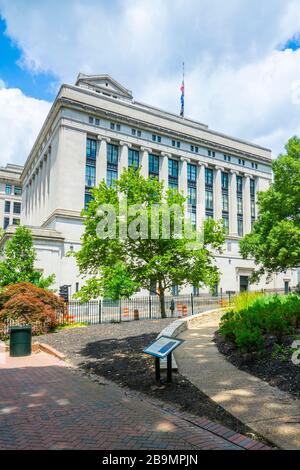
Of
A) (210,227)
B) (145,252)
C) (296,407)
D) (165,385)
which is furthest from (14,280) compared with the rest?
(296,407)

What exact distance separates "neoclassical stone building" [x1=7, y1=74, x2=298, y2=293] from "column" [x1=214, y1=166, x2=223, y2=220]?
0.18 m

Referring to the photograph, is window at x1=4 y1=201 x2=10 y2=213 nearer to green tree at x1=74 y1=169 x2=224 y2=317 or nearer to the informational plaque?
green tree at x1=74 y1=169 x2=224 y2=317

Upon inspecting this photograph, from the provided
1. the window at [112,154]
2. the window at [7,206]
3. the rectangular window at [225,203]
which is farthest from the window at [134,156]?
the window at [7,206]

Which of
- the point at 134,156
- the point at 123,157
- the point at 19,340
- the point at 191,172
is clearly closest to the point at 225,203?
the point at 191,172

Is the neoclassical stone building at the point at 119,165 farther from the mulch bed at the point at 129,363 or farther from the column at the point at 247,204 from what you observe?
the mulch bed at the point at 129,363

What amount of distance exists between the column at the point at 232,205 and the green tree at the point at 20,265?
44.6m

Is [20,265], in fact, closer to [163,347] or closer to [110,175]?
[163,347]

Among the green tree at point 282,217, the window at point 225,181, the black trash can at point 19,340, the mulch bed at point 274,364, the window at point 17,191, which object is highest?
the window at point 17,191

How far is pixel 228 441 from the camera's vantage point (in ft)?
15.8

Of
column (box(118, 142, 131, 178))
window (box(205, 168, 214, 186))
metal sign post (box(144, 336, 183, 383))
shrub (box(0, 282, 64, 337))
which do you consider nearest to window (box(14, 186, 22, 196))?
column (box(118, 142, 131, 178))

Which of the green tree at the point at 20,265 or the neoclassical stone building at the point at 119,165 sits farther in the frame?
the neoclassical stone building at the point at 119,165

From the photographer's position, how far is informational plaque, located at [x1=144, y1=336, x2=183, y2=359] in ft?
23.1

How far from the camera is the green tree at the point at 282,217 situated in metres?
28.4

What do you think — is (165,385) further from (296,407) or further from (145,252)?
(145,252)
